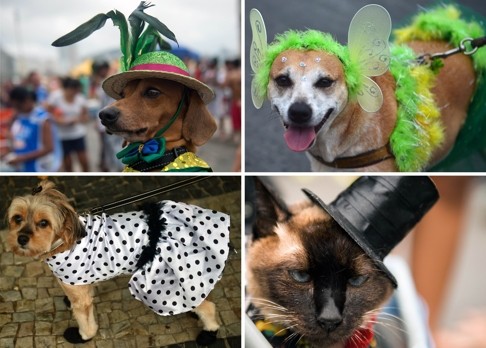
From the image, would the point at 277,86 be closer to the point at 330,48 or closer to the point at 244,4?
the point at 330,48

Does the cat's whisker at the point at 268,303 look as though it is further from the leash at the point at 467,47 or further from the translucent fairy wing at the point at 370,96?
the leash at the point at 467,47

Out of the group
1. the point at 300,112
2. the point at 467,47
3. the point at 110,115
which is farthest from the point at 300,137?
the point at 467,47

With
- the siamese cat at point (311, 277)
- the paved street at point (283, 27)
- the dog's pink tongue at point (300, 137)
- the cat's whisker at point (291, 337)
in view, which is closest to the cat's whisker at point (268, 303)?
the siamese cat at point (311, 277)

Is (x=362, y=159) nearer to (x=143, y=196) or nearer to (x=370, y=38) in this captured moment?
(x=370, y=38)

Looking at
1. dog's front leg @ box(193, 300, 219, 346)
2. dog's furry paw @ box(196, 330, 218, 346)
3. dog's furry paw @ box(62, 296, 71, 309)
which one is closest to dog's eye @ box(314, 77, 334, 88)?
dog's front leg @ box(193, 300, 219, 346)

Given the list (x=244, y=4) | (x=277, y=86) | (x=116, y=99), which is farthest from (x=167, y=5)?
(x=277, y=86)

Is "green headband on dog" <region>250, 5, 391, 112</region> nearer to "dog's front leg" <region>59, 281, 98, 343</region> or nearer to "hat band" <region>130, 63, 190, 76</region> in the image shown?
"hat band" <region>130, 63, 190, 76</region>
